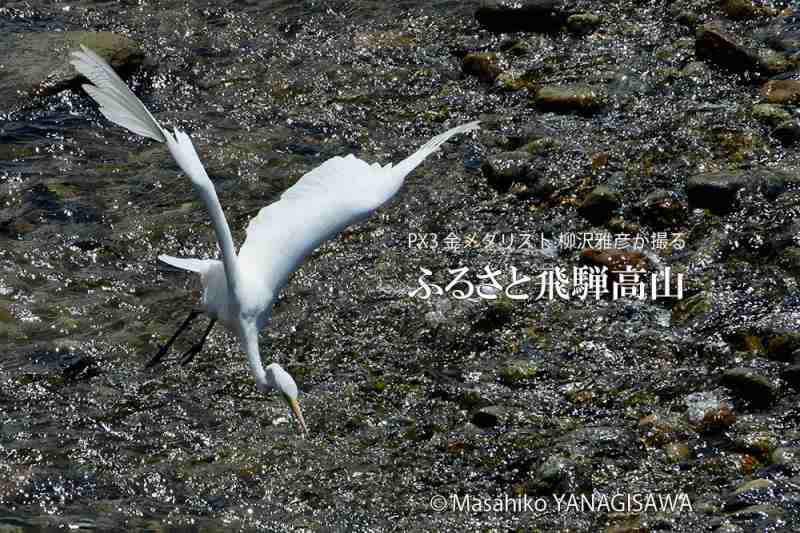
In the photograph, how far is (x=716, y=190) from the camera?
284 inches

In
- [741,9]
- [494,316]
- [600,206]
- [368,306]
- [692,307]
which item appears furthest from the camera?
[741,9]

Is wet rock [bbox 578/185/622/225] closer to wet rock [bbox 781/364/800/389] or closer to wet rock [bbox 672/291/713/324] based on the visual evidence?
wet rock [bbox 672/291/713/324]

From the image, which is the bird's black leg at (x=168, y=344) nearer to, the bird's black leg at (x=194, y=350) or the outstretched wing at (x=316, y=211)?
the bird's black leg at (x=194, y=350)

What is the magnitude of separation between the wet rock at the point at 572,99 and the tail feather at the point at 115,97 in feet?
13.6

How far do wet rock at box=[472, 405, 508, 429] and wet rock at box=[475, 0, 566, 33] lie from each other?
162 inches

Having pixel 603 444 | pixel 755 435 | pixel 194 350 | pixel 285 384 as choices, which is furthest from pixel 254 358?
pixel 755 435

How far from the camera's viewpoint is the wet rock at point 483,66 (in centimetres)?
891

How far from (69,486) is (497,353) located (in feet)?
7.40

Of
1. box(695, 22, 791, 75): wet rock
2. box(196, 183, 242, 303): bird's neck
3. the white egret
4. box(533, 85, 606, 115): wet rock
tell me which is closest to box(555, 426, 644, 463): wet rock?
the white egret

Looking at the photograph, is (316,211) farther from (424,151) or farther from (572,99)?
(572,99)

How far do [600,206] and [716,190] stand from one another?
660mm

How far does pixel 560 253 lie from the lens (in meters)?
7.23

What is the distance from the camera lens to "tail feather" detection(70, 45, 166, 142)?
15.3ft

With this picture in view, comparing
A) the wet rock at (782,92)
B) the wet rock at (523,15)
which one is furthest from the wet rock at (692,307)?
the wet rock at (523,15)
